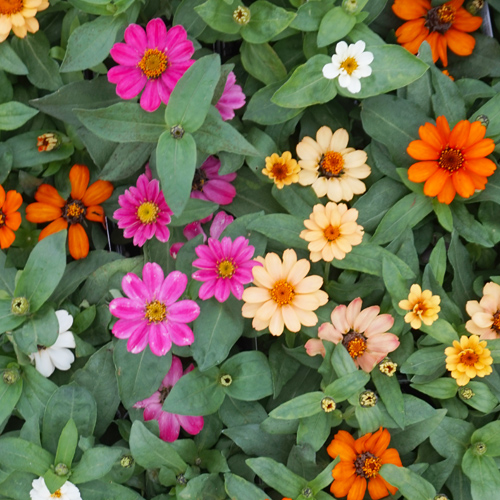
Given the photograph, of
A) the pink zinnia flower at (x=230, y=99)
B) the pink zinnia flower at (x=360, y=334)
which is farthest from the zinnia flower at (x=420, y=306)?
the pink zinnia flower at (x=230, y=99)

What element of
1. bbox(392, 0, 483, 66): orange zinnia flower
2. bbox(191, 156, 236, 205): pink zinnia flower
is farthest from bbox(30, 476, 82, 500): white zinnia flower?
bbox(392, 0, 483, 66): orange zinnia flower

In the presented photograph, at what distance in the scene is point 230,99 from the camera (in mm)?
1193

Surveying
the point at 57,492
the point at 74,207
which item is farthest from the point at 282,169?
the point at 57,492

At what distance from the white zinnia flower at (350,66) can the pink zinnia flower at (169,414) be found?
25.8 inches

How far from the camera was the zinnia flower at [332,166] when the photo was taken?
3.85 ft

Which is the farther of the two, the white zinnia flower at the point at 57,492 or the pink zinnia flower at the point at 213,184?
the pink zinnia flower at the point at 213,184

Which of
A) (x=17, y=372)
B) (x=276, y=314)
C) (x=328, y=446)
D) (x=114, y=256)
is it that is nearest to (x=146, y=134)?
(x=114, y=256)

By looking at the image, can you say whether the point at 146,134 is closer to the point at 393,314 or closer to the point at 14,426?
the point at 393,314

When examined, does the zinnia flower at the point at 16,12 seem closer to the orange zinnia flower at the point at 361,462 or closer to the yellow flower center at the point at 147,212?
the yellow flower center at the point at 147,212

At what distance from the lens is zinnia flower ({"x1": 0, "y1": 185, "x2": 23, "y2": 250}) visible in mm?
1190

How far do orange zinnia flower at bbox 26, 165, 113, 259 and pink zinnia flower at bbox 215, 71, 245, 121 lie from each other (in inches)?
12.3

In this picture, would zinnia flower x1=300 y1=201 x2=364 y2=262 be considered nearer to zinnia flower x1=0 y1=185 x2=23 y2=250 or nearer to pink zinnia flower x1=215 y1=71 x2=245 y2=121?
pink zinnia flower x1=215 y1=71 x2=245 y2=121

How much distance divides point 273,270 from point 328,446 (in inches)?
14.4

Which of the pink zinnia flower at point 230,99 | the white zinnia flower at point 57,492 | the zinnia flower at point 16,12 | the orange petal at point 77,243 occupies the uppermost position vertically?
the zinnia flower at point 16,12
